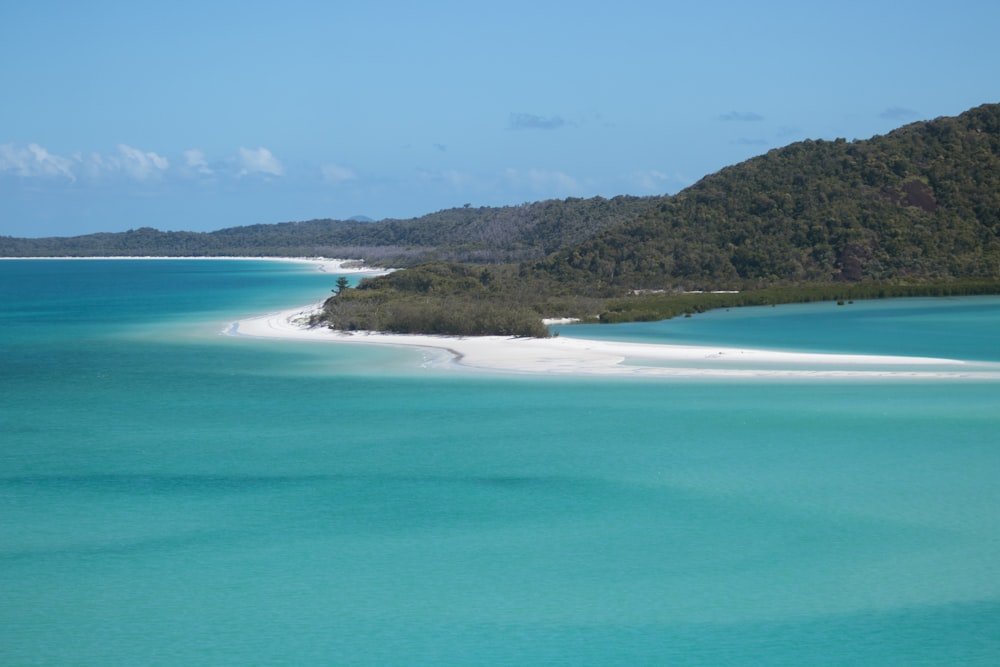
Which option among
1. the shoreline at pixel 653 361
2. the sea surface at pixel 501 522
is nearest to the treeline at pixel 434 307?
the shoreline at pixel 653 361

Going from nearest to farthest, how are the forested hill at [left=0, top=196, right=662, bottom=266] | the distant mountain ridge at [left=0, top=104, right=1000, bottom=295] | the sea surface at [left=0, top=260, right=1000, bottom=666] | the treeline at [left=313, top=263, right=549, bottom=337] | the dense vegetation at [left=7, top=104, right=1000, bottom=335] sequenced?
the sea surface at [left=0, top=260, right=1000, bottom=666] < the treeline at [left=313, top=263, right=549, bottom=337] < the dense vegetation at [left=7, top=104, right=1000, bottom=335] < the distant mountain ridge at [left=0, top=104, right=1000, bottom=295] < the forested hill at [left=0, top=196, right=662, bottom=266]

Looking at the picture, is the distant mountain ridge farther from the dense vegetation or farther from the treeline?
the treeline

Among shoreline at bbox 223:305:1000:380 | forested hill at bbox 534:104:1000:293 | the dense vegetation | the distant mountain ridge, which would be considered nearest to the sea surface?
shoreline at bbox 223:305:1000:380

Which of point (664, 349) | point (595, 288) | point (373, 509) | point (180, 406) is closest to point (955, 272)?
point (595, 288)

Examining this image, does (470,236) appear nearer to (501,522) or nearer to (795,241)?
(795,241)

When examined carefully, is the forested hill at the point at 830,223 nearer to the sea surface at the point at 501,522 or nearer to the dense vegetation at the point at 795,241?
the dense vegetation at the point at 795,241

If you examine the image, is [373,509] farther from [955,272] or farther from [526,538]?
[955,272]

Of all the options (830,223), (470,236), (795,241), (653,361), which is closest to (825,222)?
(830,223)
